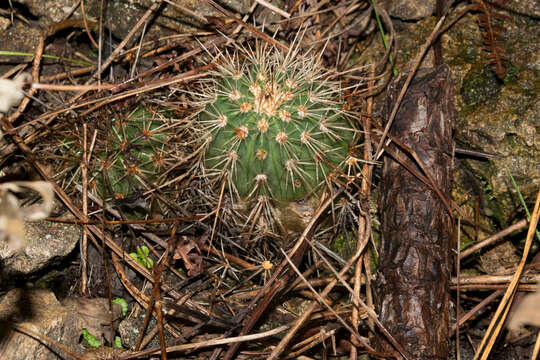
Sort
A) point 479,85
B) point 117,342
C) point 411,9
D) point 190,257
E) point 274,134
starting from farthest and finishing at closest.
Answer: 1. point 411,9
2. point 479,85
3. point 190,257
4. point 117,342
5. point 274,134

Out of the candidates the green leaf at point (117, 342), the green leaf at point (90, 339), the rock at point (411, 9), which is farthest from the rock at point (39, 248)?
the rock at point (411, 9)

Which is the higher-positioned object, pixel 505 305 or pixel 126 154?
pixel 126 154

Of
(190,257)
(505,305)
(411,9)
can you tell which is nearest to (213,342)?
(190,257)

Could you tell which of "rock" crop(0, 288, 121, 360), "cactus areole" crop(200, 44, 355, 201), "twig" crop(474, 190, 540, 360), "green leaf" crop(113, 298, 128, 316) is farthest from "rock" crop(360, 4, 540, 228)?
"rock" crop(0, 288, 121, 360)

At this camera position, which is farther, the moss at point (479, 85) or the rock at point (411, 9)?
the rock at point (411, 9)

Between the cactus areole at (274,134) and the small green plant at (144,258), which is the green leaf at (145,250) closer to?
the small green plant at (144,258)

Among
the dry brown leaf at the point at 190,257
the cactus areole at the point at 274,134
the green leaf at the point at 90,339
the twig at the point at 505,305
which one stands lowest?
the green leaf at the point at 90,339

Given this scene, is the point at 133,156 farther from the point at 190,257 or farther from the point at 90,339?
the point at 90,339
